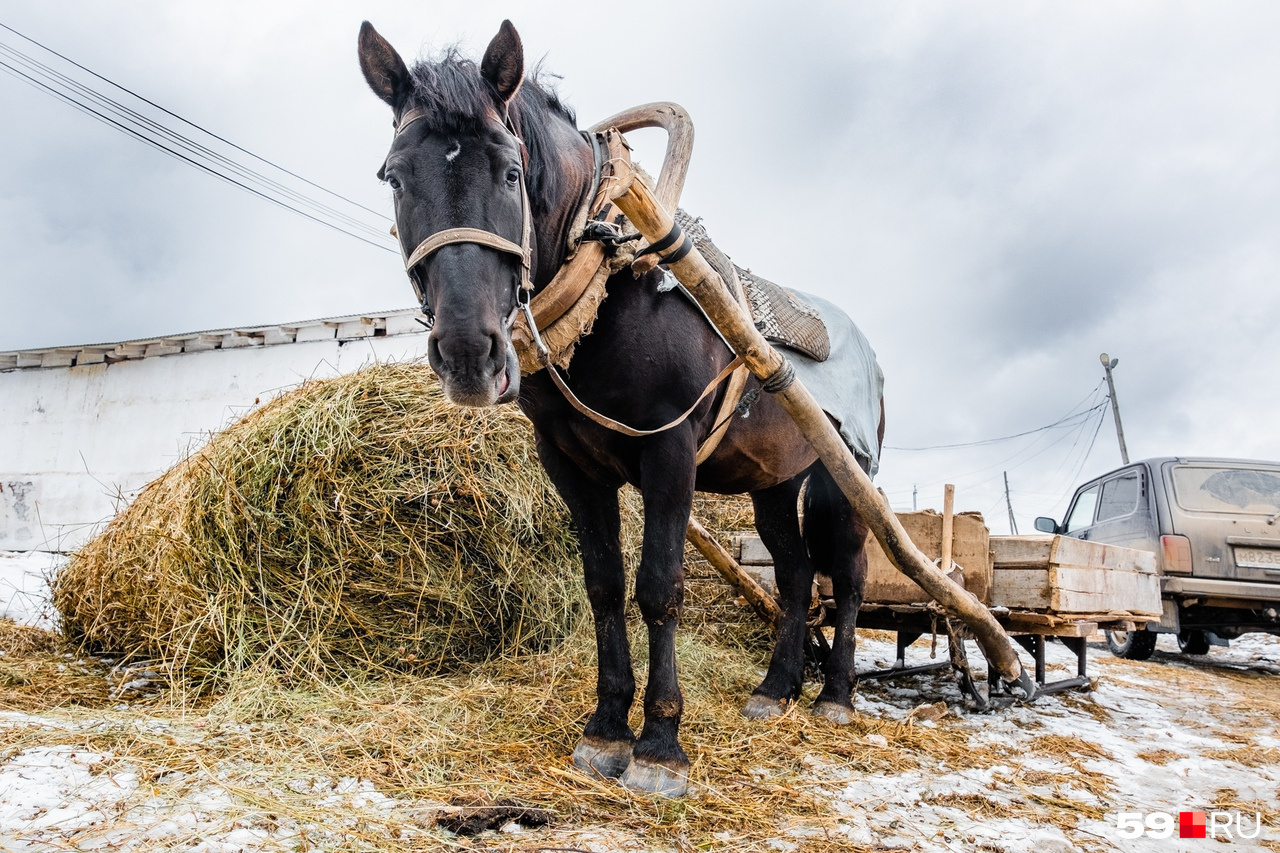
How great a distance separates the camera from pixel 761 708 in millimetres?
3451

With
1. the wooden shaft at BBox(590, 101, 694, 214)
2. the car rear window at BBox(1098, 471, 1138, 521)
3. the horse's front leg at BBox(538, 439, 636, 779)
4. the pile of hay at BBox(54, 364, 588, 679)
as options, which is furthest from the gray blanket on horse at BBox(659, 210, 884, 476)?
the car rear window at BBox(1098, 471, 1138, 521)

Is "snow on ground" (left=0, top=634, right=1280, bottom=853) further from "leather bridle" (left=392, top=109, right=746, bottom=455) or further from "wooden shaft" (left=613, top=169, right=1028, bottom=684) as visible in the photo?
"leather bridle" (left=392, top=109, right=746, bottom=455)

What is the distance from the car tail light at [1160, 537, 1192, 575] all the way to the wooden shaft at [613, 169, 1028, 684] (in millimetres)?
3773

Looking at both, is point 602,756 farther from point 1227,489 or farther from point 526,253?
point 1227,489

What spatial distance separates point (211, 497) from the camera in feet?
11.9

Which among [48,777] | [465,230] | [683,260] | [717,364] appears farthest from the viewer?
[717,364]

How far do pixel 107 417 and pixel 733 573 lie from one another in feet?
41.8

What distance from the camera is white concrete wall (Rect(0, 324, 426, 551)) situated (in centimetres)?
1148

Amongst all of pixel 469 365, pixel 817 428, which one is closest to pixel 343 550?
pixel 469 365

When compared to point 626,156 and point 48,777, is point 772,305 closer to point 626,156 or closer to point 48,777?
point 626,156

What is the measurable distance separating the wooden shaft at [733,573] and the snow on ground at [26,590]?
365 cm

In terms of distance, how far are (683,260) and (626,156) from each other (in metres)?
0.45

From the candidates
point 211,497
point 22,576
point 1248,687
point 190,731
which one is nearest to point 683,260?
point 190,731

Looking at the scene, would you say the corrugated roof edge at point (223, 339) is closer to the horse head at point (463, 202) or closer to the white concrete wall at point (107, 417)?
the white concrete wall at point (107, 417)
